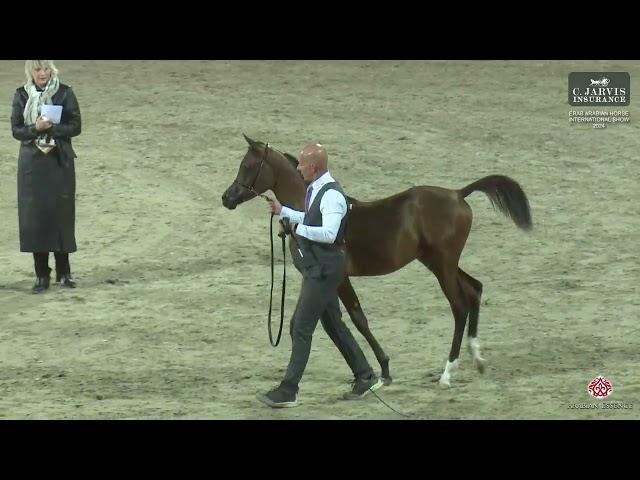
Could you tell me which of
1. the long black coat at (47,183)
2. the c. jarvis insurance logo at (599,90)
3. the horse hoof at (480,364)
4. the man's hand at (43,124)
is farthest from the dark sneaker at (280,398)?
the c. jarvis insurance logo at (599,90)

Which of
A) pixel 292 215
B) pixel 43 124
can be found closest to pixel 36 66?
pixel 43 124

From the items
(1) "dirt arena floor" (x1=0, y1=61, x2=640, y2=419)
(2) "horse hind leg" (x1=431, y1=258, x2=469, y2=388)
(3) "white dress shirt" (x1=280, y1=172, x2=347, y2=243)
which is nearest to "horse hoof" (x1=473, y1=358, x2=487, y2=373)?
(1) "dirt arena floor" (x1=0, y1=61, x2=640, y2=419)

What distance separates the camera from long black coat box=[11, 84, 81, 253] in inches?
659

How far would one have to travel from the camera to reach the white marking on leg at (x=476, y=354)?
1426cm

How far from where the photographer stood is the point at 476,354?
14320 millimetres

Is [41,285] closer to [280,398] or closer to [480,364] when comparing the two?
[280,398]

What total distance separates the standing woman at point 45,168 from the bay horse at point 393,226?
3214 mm

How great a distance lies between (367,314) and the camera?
16.4 meters

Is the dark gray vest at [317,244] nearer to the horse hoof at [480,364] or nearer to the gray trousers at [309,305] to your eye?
the gray trousers at [309,305]

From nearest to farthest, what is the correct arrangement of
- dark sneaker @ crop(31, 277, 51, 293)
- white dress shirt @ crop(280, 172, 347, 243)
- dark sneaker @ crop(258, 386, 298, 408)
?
white dress shirt @ crop(280, 172, 347, 243)
dark sneaker @ crop(258, 386, 298, 408)
dark sneaker @ crop(31, 277, 51, 293)

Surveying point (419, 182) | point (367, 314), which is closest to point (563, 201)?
point (419, 182)

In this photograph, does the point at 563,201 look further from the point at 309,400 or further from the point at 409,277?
the point at 309,400

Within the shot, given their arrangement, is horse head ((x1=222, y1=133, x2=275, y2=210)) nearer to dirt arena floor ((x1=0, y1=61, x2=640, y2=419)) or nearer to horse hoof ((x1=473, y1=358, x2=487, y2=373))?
dirt arena floor ((x1=0, y1=61, x2=640, y2=419))

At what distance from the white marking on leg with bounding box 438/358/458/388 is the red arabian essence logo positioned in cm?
116
